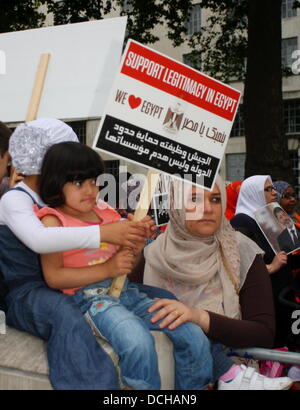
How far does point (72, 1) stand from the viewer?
1352cm

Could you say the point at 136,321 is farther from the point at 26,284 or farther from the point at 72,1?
the point at 72,1

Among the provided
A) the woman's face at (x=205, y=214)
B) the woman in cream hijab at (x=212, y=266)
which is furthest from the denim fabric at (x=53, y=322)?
the woman's face at (x=205, y=214)

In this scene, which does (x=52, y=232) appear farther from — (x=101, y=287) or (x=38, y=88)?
(x=38, y=88)

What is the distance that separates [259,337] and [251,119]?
28.5 feet

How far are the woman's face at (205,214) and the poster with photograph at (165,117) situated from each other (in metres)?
0.28

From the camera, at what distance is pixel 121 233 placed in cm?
188

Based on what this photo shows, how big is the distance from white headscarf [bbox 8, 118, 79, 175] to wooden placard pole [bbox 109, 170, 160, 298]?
1.39 ft

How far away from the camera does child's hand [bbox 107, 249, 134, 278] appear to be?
1.91m

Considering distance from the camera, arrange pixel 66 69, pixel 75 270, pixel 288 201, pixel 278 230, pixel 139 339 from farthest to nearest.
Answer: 1. pixel 288 201
2. pixel 278 230
3. pixel 66 69
4. pixel 75 270
5. pixel 139 339

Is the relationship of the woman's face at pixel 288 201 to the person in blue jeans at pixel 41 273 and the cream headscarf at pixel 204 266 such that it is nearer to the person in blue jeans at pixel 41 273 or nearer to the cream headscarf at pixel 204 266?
the cream headscarf at pixel 204 266

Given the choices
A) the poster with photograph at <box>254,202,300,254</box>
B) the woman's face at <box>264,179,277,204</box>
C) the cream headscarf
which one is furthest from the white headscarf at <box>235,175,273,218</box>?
the cream headscarf

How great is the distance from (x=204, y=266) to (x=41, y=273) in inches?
31.8

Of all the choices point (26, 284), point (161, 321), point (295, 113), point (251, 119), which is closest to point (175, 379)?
point (161, 321)

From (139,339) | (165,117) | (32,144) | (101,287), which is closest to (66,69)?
(32,144)
